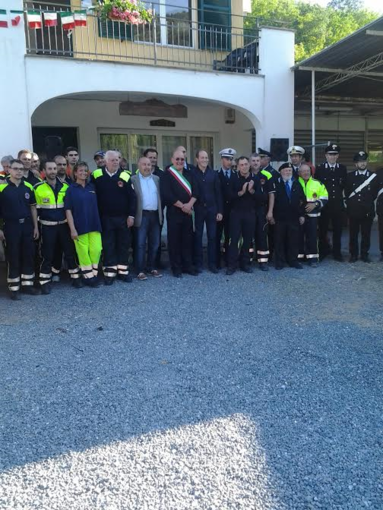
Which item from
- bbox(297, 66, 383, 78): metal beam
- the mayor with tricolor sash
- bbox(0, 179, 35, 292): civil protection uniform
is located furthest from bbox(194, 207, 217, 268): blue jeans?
bbox(297, 66, 383, 78): metal beam

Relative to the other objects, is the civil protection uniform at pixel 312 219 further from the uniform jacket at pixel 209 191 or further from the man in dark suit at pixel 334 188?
the uniform jacket at pixel 209 191

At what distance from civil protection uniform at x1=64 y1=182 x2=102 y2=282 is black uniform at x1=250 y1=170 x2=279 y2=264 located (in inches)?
100

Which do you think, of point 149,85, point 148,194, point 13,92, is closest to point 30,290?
point 148,194

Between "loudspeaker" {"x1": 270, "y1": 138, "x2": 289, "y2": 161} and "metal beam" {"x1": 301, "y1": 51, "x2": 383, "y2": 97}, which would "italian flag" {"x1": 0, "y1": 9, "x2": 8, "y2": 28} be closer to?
"loudspeaker" {"x1": 270, "y1": 138, "x2": 289, "y2": 161}

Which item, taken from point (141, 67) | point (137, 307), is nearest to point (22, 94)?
point (141, 67)

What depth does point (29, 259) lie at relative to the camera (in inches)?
237

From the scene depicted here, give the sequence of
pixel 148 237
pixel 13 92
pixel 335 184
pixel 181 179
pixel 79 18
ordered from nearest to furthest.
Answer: pixel 181 179 < pixel 148 237 < pixel 335 184 < pixel 13 92 < pixel 79 18

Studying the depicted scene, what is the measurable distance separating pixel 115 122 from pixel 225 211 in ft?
17.8

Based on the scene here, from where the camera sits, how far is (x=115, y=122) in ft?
37.7

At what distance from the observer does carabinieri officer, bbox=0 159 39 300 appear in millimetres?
5758

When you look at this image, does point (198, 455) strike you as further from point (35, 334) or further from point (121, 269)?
point (121, 269)

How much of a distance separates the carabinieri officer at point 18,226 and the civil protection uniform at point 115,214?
936 mm

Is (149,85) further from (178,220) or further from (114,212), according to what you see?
(114,212)

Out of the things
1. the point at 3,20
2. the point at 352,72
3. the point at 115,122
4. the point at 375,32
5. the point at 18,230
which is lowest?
the point at 18,230
